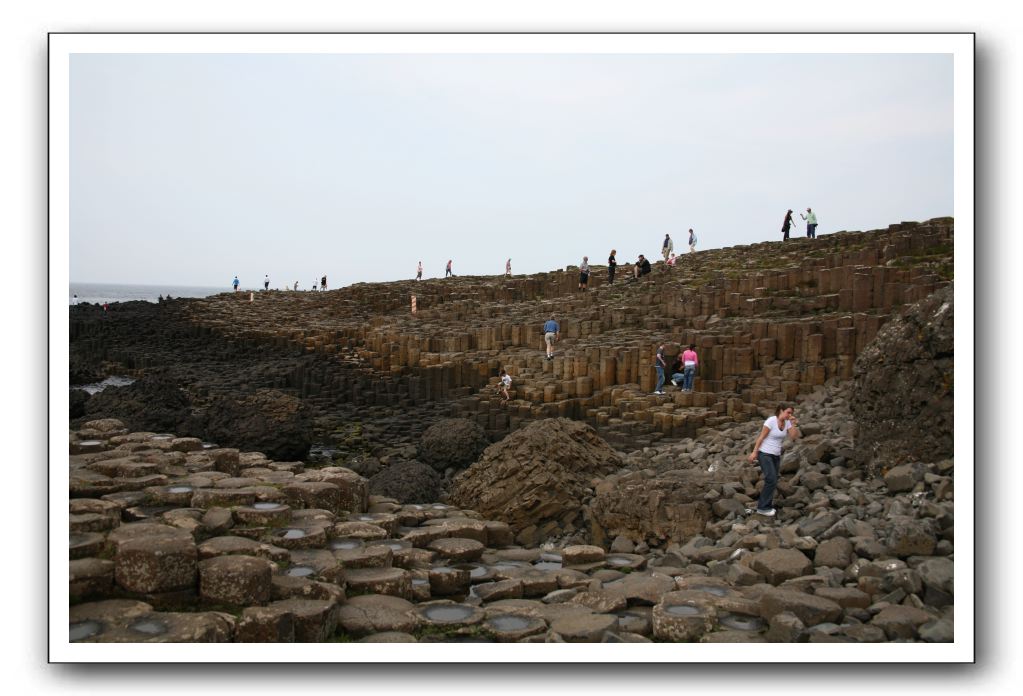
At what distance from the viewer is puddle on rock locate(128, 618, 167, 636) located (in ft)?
16.4

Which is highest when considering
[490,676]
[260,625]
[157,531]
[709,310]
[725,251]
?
[725,251]

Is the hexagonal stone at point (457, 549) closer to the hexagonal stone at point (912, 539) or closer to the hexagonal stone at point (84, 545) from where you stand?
the hexagonal stone at point (84, 545)

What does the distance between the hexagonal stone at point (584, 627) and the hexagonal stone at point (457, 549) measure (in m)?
1.88

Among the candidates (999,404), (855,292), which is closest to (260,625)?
(999,404)

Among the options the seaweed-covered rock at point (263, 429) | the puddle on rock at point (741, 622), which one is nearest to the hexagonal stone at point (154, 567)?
the puddle on rock at point (741, 622)

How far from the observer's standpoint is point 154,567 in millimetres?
5430

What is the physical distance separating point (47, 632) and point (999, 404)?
6.96 metres

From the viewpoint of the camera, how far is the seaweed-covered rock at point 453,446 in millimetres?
13812

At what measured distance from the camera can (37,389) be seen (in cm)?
623

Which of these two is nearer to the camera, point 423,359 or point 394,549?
point 394,549

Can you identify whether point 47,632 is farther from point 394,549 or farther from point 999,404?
point 999,404

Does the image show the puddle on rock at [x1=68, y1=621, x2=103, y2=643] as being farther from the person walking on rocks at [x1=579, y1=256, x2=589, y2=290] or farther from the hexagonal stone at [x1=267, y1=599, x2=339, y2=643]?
the person walking on rocks at [x1=579, y1=256, x2=589, y2=290]

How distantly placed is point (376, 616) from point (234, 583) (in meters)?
0.99

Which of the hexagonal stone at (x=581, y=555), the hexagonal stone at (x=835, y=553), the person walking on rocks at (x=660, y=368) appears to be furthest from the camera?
the person walking on rocks at (x=660, y=368)
